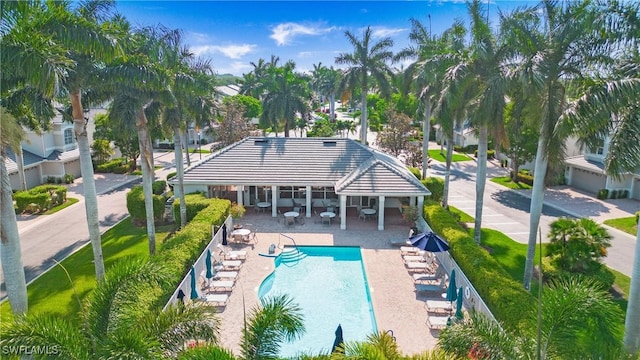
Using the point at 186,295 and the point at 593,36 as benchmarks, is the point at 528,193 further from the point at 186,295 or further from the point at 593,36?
the point at 186,295

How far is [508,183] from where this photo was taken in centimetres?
4062

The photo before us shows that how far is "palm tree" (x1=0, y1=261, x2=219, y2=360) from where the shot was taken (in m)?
7.80

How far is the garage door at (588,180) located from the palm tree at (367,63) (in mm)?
19363

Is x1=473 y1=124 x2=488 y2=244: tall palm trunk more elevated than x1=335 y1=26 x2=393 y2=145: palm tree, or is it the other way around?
x1=335 y1=26 x2=393 y2=145: palm tree

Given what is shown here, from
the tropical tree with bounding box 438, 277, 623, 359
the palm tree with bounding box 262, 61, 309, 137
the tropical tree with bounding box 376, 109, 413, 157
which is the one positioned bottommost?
the tropical tree with bounding box 438, 277, 623, 359

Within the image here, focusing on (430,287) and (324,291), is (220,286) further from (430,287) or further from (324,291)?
(430,287)

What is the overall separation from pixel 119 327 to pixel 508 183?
39050mm

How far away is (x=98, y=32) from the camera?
13.5 meters

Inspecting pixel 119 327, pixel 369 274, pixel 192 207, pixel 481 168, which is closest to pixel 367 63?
pixel 481 168

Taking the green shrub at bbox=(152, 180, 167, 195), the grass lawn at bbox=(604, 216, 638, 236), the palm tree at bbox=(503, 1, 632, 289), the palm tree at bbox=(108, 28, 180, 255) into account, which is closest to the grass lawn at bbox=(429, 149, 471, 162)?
the grass lawn at bbox=(604, 216, 638, 236)

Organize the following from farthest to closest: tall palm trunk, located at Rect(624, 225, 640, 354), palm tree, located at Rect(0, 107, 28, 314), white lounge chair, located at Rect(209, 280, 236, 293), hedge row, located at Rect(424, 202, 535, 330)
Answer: white lounge chair, located at Rect(209, 280, 236, 293), hedge row, located at Rect(424, 202, 535, 330), tall palm trunk, located at Rect(624, 225, 640, 354), palm tree, located at Rect(0, 107, 28, 314)

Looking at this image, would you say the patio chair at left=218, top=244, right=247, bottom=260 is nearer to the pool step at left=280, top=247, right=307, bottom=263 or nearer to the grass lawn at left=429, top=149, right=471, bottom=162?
the pool step at left=280, top=247, right=307, bottom=263

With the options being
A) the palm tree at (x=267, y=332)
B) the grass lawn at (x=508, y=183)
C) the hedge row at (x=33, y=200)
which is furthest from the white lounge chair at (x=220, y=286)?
the grass lawn at (x=508, y=183)

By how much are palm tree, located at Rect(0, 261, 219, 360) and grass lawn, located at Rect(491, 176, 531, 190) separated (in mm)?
36091
